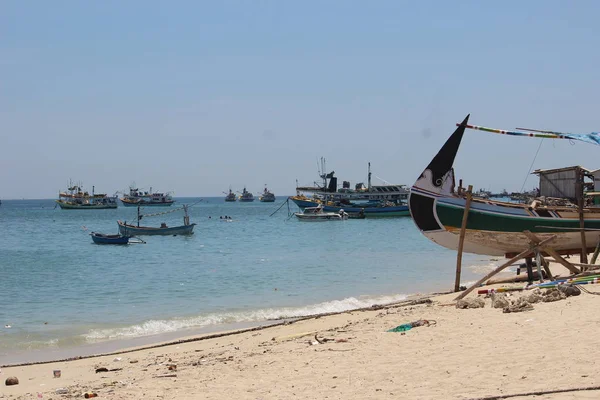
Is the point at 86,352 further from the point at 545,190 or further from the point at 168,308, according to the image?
the point at 545,190

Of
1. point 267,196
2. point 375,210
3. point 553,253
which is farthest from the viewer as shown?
point 267,196

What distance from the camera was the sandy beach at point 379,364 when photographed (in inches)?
277

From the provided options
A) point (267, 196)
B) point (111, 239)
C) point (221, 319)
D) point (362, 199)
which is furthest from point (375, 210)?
point (267, 196)

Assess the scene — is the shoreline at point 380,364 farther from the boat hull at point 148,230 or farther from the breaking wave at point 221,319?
the boat hull at point 148,230

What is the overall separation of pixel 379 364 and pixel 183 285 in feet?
54.5

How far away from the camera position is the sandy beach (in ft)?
23.1

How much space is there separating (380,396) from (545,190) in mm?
16967

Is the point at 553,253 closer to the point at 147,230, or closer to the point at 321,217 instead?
the point at 147,230

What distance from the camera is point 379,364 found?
8.30 meters

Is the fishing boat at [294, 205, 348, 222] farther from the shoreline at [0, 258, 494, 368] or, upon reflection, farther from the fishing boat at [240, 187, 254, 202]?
the fishing boat at [240, 187, 254, 202]

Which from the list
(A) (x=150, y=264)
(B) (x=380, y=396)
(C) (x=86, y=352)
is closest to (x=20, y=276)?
Result: (A) (x=150, y=264)

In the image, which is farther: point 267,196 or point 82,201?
point 267,196

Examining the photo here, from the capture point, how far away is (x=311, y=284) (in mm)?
23391

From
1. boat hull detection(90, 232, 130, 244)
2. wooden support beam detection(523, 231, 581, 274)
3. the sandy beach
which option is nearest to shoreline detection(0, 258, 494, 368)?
the sandy beach
